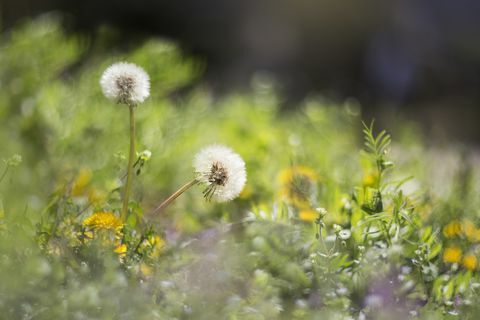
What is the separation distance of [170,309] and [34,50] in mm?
1820

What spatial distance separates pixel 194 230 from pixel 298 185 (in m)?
0.40

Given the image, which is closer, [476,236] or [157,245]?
[157,245]

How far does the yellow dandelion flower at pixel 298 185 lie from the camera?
6.79ft

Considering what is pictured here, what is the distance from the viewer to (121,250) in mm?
1615

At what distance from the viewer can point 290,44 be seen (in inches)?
301

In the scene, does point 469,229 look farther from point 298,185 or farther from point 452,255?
point 298,185

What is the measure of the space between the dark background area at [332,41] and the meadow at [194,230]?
4164 millimetres

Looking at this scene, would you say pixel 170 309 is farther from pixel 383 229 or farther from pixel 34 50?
pixel 34 50

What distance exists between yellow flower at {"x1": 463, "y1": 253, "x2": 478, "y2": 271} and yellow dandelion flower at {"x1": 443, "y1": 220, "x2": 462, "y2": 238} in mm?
89

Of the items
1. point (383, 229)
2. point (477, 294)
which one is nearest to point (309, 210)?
point (383, 229)

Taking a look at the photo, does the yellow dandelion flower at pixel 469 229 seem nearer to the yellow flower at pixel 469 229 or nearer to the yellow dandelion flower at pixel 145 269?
the yellow flower at pixel 469 229

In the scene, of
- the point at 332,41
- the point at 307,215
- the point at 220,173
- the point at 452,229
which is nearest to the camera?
the point at 220,173

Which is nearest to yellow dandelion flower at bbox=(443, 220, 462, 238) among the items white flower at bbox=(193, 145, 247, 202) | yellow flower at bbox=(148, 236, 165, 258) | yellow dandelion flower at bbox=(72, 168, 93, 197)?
white flower at bbox=(193, 145, 247, 202)

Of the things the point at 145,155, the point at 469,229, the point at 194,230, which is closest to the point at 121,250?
the point at 145,155
